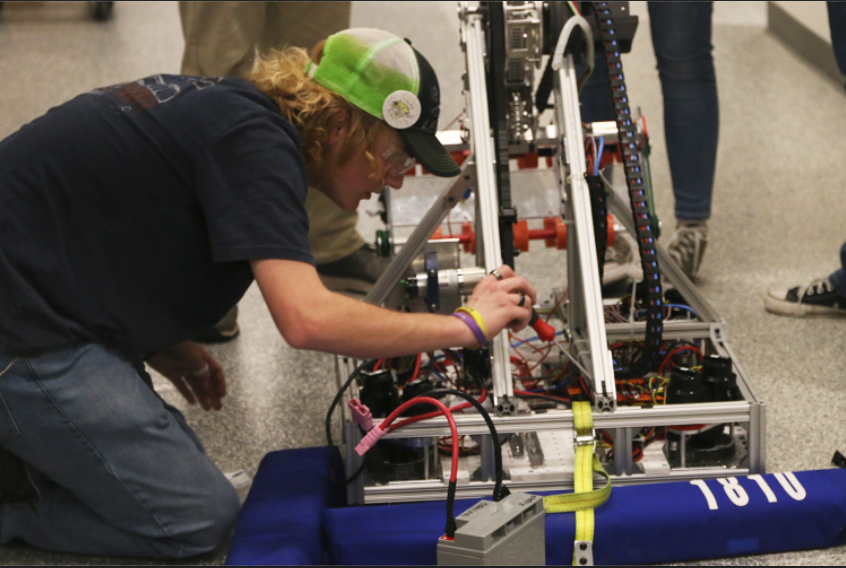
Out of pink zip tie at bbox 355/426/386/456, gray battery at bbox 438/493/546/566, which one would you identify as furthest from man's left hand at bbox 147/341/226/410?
gray battery at bbox 438/493/546/566

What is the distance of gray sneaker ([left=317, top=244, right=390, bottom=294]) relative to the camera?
2.56 meters

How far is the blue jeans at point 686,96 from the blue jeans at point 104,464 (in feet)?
4.64

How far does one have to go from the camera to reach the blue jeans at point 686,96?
2359 millimetres

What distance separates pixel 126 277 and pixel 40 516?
48 cm

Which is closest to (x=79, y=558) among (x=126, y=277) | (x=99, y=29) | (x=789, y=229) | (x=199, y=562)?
(x=199, y=562)

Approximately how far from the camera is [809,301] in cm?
228

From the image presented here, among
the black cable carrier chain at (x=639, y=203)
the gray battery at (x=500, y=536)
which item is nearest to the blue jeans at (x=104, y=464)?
the gray battery at (x=500, y=536)

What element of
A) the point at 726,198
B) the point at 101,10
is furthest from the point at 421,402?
the point at 101,10

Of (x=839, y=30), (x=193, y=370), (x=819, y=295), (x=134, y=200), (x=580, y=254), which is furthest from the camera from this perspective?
(x=819, y=295)

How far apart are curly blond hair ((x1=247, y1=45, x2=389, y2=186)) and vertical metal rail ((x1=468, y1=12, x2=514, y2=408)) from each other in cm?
27

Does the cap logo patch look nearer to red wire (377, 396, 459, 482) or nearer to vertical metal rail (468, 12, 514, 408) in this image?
vertical metal rail (468, 12, 514, 408)

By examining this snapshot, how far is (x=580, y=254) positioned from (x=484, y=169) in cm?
24

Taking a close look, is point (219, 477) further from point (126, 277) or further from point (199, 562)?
point (126, 277)

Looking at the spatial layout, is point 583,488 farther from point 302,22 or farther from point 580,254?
point 302,22
